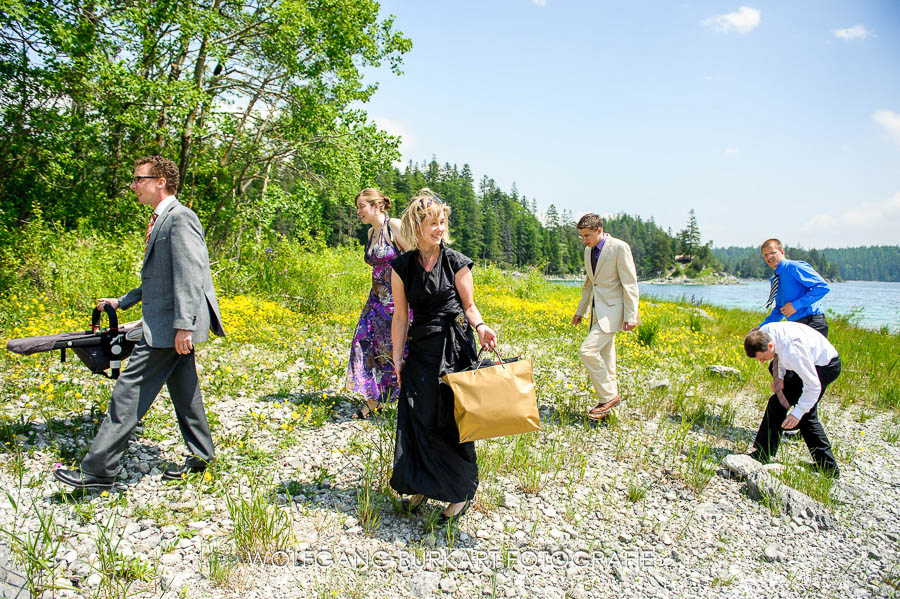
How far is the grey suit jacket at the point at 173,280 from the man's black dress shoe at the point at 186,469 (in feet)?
3.09

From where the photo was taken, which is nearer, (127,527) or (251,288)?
(127,527)

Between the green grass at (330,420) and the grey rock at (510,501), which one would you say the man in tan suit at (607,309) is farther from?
the grey rock at (510,501)

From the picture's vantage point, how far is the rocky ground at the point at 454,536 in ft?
8.75

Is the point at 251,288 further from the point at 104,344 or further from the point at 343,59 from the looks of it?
the point at 104,344

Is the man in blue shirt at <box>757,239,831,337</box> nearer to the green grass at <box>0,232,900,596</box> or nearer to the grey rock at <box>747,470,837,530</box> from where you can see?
the green grass at <box>0,232,900,596</box>

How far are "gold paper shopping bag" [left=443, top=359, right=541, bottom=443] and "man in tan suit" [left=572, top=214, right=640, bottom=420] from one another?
8.87 ft

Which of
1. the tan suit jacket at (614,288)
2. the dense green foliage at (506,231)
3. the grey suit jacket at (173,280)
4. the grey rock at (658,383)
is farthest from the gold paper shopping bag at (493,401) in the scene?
the dense green foliage at (506,231)

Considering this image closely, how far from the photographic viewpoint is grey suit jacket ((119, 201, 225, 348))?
3.21 metres

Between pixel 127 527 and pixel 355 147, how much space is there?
10974 millimetres

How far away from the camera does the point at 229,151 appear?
41.8 ft

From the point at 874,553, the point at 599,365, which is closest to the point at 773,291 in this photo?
the point at 599,365

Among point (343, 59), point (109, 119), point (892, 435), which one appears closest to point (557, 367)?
point (892, 435)

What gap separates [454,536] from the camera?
124 inches

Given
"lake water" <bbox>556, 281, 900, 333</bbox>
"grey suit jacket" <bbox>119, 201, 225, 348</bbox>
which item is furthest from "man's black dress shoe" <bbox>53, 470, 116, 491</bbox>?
"lake water" <bbox>556, 281, 900, 333</bbox>
